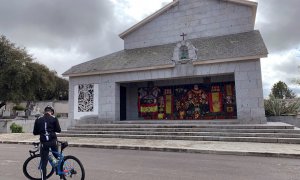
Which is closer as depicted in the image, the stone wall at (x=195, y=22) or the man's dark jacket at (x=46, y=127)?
the man's dark jacket at (x=46, y=127)

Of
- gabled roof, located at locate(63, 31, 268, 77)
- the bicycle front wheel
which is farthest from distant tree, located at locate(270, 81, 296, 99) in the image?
the bicycle front wheel

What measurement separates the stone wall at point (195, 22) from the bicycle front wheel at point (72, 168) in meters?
15.2

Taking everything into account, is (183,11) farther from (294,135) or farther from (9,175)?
(9,175)

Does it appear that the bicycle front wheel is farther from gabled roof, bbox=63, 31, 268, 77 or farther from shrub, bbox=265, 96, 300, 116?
shrub, bbox=265, 96, 300, 116

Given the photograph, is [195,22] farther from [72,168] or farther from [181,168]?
[72,168]

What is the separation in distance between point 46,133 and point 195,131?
9.19 metres

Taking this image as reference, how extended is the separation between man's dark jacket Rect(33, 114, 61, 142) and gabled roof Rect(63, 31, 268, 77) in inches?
415

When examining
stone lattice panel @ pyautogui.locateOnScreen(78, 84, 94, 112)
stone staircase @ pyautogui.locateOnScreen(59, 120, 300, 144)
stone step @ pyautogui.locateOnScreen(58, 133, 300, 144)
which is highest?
stone lattice panel @ pyautogui.locateOnScreen(78, 84, 94, 112)

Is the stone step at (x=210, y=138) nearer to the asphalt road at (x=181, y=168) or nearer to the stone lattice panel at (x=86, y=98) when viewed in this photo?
the stone lattice panel at (x=86, y=98)

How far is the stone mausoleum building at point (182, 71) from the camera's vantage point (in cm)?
1427

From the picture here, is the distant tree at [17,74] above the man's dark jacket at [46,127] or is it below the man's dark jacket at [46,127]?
above

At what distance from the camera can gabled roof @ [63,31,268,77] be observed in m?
14.3

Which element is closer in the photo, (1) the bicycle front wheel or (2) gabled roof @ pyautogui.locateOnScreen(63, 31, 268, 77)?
(1) the bicycle front wheel

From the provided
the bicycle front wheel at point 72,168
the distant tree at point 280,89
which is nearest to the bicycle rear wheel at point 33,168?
the bicycle front wheel at point 72,168
